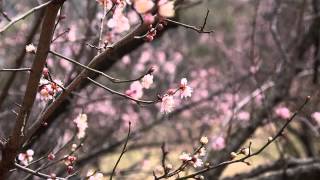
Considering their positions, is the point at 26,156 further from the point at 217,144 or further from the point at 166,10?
the point at 217,144

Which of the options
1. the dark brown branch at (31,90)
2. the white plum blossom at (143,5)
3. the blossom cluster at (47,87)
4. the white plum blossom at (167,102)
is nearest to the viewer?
the white plum blossom at (143,5)

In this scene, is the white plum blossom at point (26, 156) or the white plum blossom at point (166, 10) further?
the white plum blossom at point (26, 156)

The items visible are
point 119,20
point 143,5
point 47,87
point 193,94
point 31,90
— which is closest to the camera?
point 143,5

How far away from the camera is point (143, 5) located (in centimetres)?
177

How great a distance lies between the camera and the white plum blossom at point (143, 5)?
1.77 meters

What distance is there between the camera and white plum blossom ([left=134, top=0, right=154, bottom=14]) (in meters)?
1.77

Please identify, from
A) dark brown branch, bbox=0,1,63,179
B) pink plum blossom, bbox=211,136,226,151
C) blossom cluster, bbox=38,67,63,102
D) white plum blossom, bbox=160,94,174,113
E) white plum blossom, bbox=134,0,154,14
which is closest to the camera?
white plum blossom, bbox=134,0,154,14

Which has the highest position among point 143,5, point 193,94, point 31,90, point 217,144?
point 193,94

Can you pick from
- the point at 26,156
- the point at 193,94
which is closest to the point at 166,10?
the point at 26,156

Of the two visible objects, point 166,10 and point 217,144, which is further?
point 217,144

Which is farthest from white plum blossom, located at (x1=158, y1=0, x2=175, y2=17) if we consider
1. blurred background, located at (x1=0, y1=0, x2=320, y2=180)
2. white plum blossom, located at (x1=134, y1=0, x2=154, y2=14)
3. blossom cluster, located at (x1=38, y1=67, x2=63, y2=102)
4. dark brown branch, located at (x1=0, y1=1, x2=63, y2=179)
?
blurred background, located at (x1=0, y1=0, x2=320, y2=180)

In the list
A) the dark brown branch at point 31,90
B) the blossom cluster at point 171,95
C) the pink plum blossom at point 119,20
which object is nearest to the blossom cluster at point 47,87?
the dark brown branch at point 31,90

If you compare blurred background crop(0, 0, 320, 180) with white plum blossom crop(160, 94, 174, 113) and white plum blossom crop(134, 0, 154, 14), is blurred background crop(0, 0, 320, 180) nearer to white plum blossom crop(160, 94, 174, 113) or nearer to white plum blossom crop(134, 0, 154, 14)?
white plum blossom crop(160, 94, 174, 113)

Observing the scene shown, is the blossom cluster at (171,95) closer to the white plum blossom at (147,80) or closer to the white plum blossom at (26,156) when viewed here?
the white plum blossom at (147,80)
